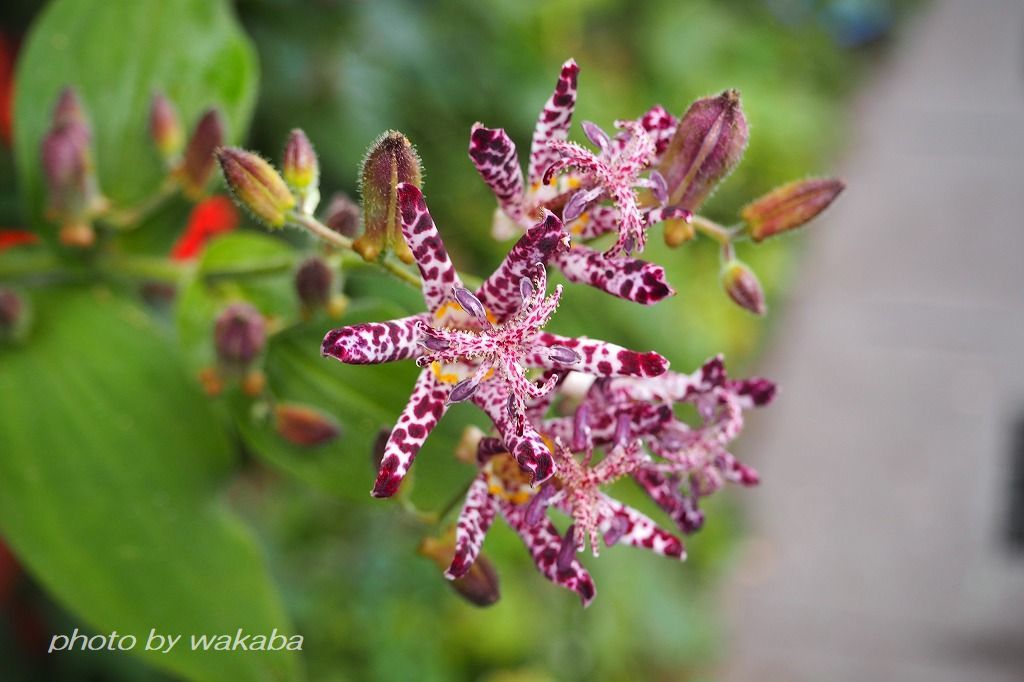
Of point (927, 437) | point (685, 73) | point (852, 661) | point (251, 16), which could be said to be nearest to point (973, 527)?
point (927, 437)

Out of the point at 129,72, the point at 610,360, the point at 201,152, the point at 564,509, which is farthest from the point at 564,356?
the point at 129,72

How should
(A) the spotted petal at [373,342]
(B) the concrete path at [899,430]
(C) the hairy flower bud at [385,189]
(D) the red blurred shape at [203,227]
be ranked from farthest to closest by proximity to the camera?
(B) the concrete path at [899,430] → (D) the red blurred shape at [203,227] → (C) the hairy flower bud at [385,189] → (A) the spotted petal at [373,342]

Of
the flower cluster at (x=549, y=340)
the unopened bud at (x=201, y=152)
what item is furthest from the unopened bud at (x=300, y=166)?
the unopened bud at (x=201, y=152)

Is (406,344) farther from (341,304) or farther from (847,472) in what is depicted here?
(847,472)

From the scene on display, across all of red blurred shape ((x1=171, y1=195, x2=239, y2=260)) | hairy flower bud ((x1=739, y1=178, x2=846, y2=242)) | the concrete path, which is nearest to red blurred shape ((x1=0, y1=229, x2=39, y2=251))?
red blurred shape ((x1=171, y1=195, x2=239, y2=260))

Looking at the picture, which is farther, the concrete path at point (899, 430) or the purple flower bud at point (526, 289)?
the concrete path at point (899, 430)

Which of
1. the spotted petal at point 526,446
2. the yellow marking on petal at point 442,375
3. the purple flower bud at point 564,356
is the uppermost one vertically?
the purple flower bud at point 564,356

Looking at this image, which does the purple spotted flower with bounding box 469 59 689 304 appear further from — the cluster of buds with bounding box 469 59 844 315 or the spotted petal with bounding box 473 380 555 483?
the spotted petal with bounding box 473 380 555 483

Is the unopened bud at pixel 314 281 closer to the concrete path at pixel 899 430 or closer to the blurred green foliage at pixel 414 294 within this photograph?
the blurred green foliage at pixel 414 294
